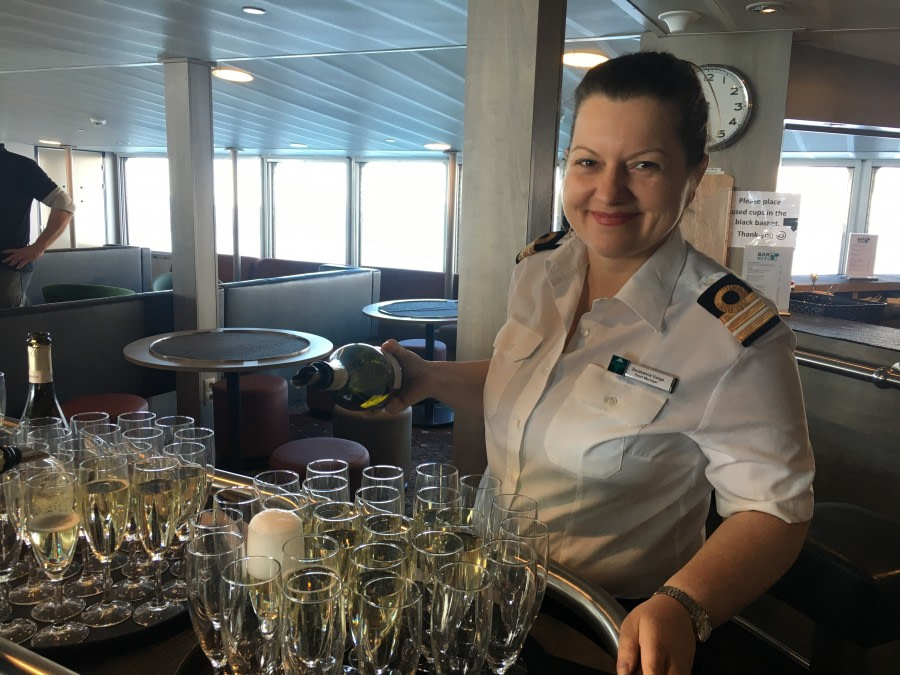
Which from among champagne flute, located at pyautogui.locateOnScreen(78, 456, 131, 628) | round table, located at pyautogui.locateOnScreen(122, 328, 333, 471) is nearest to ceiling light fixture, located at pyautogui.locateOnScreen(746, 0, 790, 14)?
round table, located at pyautogui.locateOnScreen(122, 328, 333, 471)

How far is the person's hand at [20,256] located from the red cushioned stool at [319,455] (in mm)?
2288

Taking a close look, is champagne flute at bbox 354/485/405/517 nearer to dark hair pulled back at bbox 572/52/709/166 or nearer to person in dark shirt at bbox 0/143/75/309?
dark hair pulled back at bbox 572/52/709/166

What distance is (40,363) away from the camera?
1.50 m

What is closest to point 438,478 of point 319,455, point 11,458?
point 11,458

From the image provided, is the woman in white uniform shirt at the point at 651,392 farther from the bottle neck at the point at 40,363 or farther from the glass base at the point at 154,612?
the bottle neck at the point at 40,363

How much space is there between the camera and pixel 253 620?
0.81m

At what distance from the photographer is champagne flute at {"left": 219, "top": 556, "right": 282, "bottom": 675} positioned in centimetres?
80

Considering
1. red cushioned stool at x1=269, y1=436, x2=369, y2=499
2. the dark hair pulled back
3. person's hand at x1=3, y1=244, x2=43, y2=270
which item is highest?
the dark hair pulled back

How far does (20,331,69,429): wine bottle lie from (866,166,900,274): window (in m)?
8.67

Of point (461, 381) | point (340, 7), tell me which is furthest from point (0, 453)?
point (340, 7)

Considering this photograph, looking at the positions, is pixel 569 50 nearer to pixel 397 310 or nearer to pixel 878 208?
pixel 397 310

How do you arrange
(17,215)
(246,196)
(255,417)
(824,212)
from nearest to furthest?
(17,215) < (255,417) < (824,212) < (246,196)

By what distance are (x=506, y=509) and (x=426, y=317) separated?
4313 millimetres

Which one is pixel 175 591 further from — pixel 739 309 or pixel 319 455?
pixel 319 455
